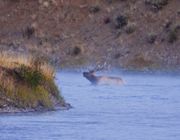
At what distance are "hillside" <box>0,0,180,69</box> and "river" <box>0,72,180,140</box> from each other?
14821 mm

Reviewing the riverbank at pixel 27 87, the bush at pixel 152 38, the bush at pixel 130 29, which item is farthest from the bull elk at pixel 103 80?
the bush at pixel 130 29

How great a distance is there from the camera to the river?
88.0ft

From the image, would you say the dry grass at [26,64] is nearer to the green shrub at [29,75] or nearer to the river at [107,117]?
the green shrub at [29,75]

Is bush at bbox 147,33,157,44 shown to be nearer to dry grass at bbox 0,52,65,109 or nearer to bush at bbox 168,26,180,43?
bush at bbox 168,26,180,43

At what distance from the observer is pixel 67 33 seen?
210 feet

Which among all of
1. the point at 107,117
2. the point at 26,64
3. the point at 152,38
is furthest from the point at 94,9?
the point at 107,117

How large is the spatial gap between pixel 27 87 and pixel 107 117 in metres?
3.11

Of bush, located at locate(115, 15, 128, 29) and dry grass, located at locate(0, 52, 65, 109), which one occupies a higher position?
bush, located at locate(115, 15, 128, 29)

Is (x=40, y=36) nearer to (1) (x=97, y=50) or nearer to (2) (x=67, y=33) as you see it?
(2) (x=67, y=33)

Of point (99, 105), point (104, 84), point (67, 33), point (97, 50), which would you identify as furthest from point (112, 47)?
point (99, 105)

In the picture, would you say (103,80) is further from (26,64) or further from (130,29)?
(130,29)

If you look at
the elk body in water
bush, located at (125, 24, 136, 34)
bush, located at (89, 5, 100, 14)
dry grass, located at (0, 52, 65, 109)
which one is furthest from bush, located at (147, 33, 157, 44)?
dry grass, located at (0, 52, 65, 109)

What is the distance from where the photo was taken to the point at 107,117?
3114cm

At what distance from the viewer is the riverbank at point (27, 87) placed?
32188mm
